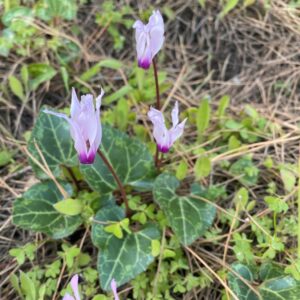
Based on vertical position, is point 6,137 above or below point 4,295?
above

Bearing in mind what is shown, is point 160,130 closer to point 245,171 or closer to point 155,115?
point 155,115

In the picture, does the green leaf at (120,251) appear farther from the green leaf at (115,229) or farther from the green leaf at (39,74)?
the green leaf at (39,74)

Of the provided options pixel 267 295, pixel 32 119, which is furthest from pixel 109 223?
pixel 32 119

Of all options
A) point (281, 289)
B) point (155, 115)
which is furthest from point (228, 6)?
point (281, 289)

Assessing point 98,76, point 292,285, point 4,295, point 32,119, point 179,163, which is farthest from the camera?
point 98,76

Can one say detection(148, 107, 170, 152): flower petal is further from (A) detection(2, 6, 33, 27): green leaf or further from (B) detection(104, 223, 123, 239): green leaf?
(A) detection(2, 6, 33, 27): green leaf

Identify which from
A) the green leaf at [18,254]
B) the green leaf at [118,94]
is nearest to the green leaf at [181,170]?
the green leaf at [118,94]

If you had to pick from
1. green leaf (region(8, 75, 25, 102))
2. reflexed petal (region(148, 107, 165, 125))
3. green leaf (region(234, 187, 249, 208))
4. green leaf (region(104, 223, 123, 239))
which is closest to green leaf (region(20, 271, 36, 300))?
green leaf (region(104, 223, 123, 239))

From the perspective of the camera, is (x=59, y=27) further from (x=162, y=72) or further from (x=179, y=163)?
(x=179, y=163)
